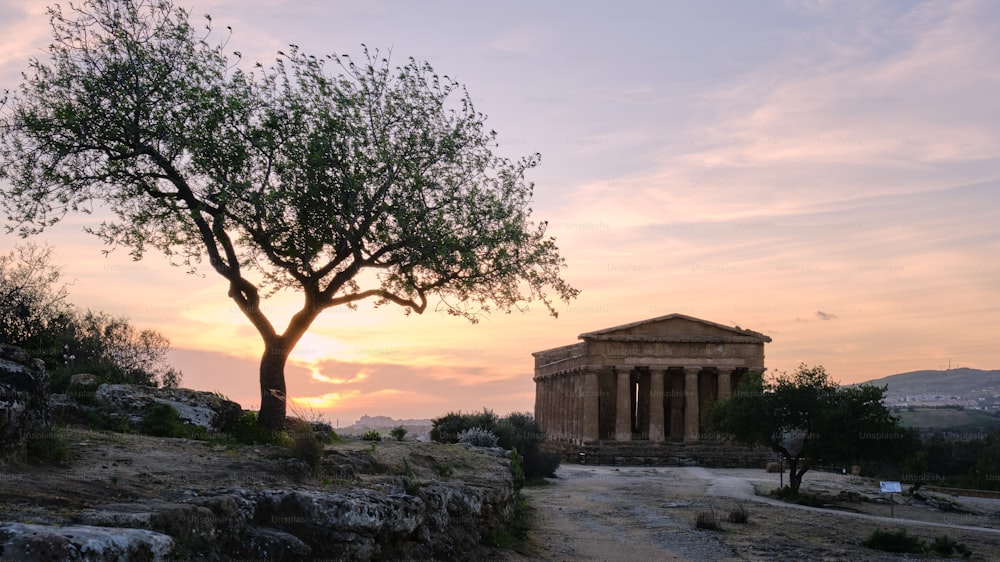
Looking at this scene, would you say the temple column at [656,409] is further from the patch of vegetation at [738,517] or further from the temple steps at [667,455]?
the patch of vegetation at [738,517]

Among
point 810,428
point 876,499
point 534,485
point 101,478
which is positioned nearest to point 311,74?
point 101,478

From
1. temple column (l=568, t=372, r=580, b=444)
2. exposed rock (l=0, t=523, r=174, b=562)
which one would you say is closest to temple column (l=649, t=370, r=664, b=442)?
temple column (l=568, t=372, r=580, b=444)

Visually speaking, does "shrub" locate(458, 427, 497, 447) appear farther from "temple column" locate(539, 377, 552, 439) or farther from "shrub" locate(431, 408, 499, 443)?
"temple column" locate(539, 377, 552, 439)

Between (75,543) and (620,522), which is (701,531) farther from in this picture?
(75,543)

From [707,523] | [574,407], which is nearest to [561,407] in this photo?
[574,407]

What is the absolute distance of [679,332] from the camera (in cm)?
6531

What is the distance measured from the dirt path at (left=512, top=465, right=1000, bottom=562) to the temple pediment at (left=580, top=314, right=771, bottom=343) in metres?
23.7

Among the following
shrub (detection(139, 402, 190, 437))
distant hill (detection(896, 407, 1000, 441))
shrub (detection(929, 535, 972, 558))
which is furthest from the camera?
distant hill (detection(896, 407, 1000, 441))

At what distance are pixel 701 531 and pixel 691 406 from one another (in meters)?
41.0

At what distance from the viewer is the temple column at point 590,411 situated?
63.6m

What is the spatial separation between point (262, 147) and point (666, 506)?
A: 19.0m

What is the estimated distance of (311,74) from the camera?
67.1ft

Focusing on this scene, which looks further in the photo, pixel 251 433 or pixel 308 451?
pixel 251 433

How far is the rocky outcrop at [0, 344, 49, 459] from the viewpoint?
11.1 metres
